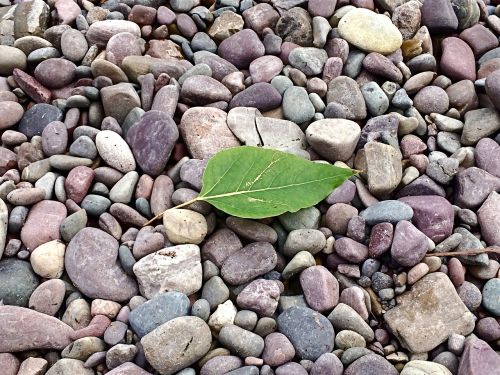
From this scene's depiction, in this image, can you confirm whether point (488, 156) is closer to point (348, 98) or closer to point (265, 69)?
point (348, 98)

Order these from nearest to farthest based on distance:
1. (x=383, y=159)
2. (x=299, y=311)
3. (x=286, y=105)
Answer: (x=299, y=311), (x=383, y=159), (x=286, y=105)

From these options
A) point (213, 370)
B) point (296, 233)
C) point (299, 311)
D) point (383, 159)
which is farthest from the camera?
point (383, 159)

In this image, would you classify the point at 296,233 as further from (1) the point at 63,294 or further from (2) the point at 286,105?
(1) the point at 63,294

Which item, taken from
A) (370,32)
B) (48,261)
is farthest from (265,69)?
(48,261)

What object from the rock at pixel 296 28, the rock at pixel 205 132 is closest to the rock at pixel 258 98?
the rock at pixel 205 132

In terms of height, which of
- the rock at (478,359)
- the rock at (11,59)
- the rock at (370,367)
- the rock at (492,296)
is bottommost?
the rock at (370,367)

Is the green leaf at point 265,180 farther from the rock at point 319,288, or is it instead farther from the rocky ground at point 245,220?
the rock at point 319,288

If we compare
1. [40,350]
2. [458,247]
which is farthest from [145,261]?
[458,247]
